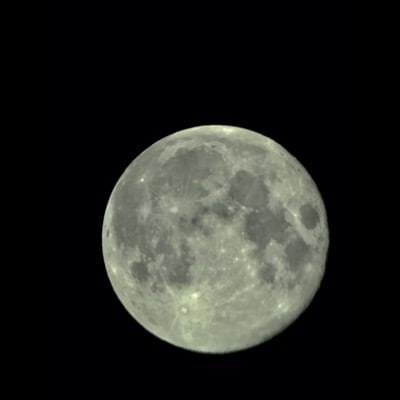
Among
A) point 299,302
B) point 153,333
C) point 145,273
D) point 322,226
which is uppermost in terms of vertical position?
point 322,226

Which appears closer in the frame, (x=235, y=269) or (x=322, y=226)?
(x=235, y=269)

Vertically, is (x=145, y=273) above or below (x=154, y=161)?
below

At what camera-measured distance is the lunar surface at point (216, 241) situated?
4914 millimetres

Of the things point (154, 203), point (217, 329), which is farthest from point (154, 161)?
point (217, 329)

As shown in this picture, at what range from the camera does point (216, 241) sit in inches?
192

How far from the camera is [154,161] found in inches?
215

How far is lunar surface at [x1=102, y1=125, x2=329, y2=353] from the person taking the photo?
4.91m

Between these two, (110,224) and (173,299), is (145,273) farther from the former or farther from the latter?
(110,224)

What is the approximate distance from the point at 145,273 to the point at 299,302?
173 cm

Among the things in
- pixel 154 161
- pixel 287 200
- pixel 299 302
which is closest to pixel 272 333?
pixel 299 302

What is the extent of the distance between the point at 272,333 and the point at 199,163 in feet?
6.83

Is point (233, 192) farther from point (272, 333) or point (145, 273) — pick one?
point (272, 333)

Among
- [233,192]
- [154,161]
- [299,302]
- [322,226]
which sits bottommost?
[299,302]

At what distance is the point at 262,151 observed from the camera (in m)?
5.45
